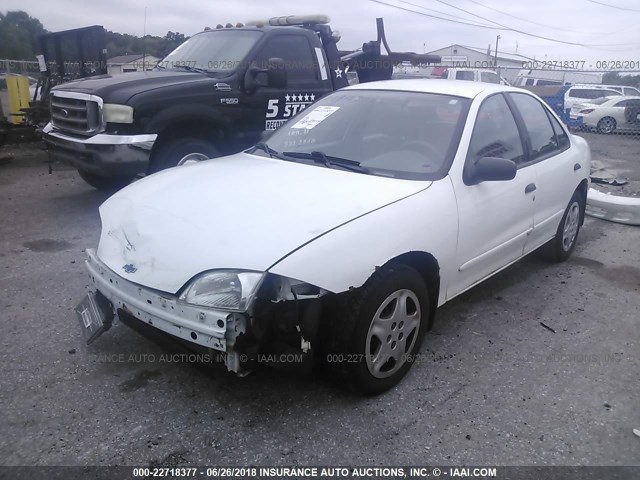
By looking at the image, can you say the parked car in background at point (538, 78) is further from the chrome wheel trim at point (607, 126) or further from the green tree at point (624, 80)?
the green tree at point (624, 80)

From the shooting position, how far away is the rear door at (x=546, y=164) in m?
4.02

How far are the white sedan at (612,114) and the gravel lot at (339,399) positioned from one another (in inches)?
604

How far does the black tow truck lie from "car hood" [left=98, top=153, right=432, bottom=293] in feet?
7.62

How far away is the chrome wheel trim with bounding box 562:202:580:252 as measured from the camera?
4.78 m

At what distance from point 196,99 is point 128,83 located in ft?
2.31

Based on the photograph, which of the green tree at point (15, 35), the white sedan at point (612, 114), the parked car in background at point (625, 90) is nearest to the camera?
the white sedan at point (612, 114)

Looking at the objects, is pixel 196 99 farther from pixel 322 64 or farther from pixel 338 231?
pixel 338 231

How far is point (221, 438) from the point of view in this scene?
245 cm

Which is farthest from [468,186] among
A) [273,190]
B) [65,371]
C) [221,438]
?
[65,371]

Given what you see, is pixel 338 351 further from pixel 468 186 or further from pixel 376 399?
pixel 468 186

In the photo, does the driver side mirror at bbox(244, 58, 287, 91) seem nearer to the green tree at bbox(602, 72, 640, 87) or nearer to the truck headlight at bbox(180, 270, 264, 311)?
the truck headlight at bbox(180, 270, 264, 311)

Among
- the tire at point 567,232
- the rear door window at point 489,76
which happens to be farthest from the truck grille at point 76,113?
the rear door window at point 489,76

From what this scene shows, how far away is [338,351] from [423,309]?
67 cm

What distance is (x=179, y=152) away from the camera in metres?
5.69
